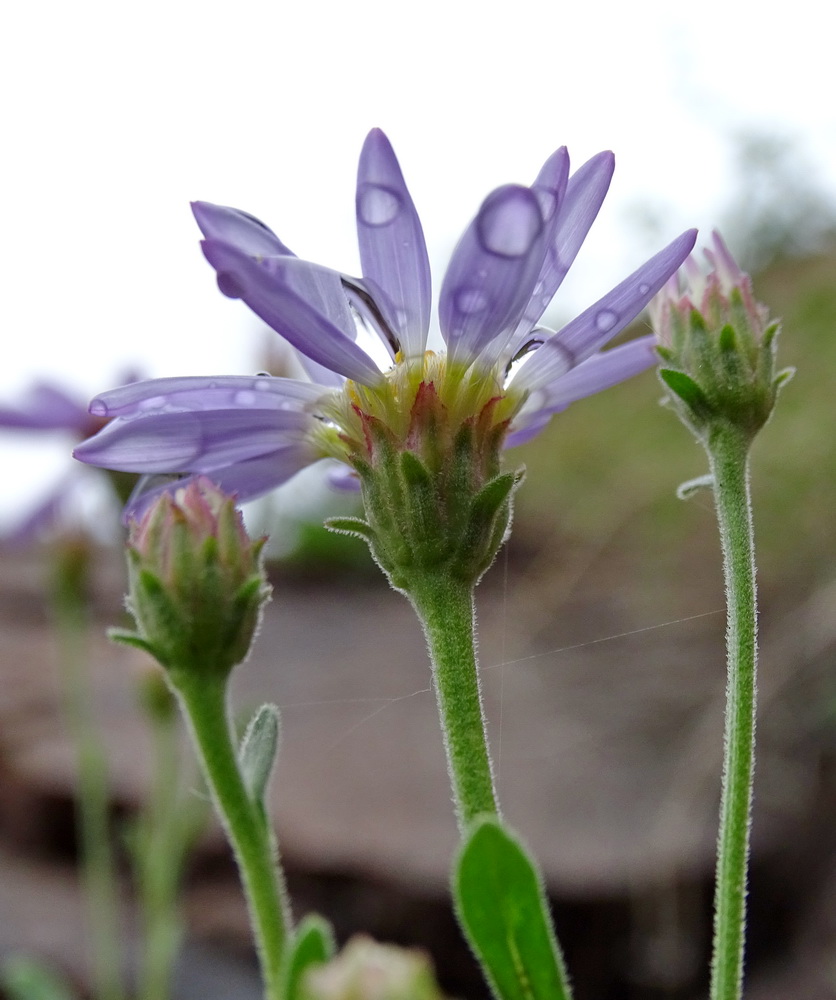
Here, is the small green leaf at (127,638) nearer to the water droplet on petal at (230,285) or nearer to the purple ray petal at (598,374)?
the water droplet on petal at (230,285)

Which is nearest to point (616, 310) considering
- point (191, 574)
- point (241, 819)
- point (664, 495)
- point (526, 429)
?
point (526, 429)

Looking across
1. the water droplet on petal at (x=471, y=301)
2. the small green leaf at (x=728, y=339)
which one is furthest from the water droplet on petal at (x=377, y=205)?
the small green leaf at (x=728, y=339)

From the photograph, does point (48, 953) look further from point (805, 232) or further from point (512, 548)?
point (805, 232)

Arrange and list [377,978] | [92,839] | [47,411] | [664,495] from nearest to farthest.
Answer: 1. [377,978]
2. [47,411]
3. [92,839]
4. [664,495]

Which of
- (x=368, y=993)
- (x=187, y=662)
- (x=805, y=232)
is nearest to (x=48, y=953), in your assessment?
(x=187, y=662)

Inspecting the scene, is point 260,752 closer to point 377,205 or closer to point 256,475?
point 256,475

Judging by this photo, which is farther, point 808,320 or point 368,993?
point 808,320
